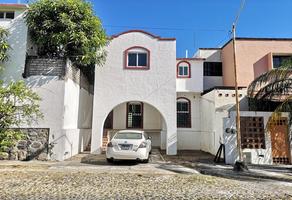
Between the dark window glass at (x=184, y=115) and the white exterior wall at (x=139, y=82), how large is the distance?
2994mm

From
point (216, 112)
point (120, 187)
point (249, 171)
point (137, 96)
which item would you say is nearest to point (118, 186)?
point (120, 187)

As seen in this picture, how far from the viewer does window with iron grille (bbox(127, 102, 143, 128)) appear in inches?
739

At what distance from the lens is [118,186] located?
24.3 ft

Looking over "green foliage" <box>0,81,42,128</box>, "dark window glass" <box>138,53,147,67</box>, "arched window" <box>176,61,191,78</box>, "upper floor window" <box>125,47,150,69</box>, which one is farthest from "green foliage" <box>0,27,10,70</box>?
"arched window" <box>176,61,191,78</box>

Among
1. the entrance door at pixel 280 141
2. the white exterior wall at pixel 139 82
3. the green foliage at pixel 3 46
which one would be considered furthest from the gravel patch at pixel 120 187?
the white exterior wall at pixel 139 82

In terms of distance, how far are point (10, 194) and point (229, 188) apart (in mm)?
6255

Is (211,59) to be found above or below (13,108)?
above

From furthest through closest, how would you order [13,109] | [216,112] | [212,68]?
1. [212,68]
2. [216,112]
3. [13,109]

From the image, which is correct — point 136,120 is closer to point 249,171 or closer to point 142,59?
point 142,59

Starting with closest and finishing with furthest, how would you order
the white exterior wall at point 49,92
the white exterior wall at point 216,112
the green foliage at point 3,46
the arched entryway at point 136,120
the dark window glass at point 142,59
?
the white exterior wall at point 49,92 < the green foliage at point 3,46 < the white exterior wall at point 216,112 < the dark window glass at point 142,59 < the arched entryway at point 136,120

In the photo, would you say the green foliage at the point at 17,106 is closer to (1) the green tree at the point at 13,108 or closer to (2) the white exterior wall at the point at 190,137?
(1) the green tree at the point at 13,108

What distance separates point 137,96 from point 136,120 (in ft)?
11.9

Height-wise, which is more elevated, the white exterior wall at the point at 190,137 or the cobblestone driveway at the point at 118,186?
the white exterior wall at the point at 190,137

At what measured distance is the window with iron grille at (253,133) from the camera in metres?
12.8
